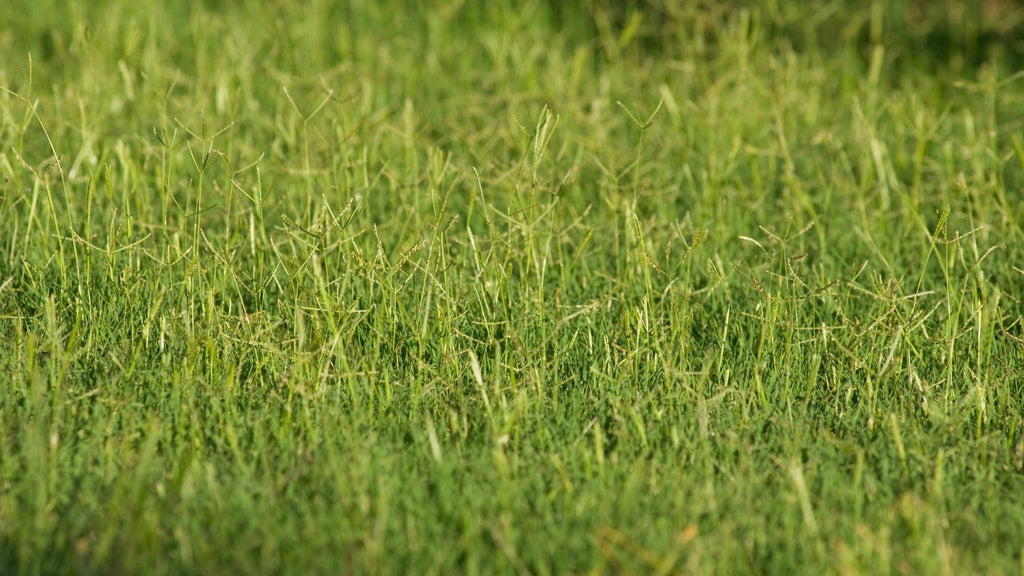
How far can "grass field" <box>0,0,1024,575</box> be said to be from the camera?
78.7 inches

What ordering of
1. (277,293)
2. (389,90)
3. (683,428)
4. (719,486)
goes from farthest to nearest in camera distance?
1. (389,90)
2. (277,293)
3. (683,428)
4. (719,486)

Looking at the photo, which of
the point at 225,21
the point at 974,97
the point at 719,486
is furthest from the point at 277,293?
the point at 974,97

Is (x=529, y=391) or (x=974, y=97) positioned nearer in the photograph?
(x=529, y=391)

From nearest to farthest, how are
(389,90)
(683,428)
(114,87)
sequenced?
(683,428)
(114,87)
(389,90)

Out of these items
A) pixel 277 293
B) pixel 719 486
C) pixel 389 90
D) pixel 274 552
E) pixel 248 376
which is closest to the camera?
pixel 274 552

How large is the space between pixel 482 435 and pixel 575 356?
364 millimetres

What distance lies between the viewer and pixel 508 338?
8.54ft

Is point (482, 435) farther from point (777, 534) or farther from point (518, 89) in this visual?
point (518, 89)

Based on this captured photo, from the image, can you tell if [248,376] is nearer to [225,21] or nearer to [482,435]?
[482,435]

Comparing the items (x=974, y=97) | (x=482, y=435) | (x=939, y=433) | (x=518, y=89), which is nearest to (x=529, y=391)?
(x=482, y=435)

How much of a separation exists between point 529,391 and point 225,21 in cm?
294

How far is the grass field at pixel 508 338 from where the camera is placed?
6.56 feet

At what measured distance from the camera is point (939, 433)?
234cm

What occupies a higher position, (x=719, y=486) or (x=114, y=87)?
(x=114, y=87)
